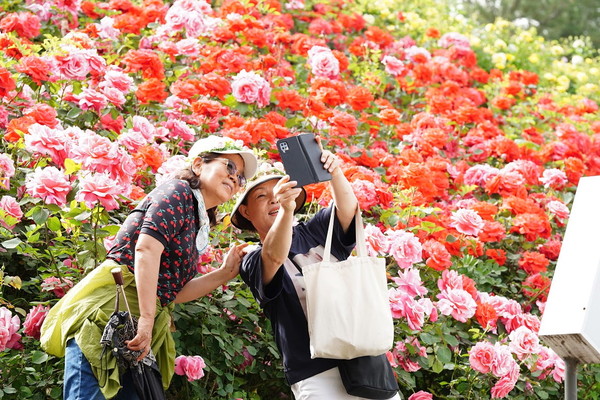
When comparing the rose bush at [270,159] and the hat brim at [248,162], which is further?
the rose bush at [270,159]

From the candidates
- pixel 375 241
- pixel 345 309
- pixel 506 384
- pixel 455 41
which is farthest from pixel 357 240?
pixel 455 41

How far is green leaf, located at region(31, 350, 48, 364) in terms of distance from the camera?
Result: 3.00 metres

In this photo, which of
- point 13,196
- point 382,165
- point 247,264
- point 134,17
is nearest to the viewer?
point 247,264

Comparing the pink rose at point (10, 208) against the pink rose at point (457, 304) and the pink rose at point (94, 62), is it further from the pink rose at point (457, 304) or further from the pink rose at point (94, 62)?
Result: the pink rose at point (457, 304)

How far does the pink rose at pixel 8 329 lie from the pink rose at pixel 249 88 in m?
1.71

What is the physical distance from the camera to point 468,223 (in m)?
3.97

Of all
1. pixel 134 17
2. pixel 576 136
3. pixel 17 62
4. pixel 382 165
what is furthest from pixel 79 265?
pixel 576 136

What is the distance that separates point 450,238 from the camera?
155 inches

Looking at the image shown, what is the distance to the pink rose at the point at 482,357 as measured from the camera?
3355 millimetres

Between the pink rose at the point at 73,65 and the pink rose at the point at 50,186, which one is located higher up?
the pink rose at the point at 73,65

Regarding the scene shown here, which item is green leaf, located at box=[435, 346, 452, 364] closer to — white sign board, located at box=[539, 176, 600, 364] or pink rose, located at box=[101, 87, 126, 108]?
white sign board, located at box=[539, 176, 600, 364]

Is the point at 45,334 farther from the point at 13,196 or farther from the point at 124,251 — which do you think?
the point at 13,196

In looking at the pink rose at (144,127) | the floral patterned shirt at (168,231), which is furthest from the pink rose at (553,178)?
the floral patterned shirt at (168,231)

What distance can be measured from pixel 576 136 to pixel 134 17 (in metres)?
2.80
